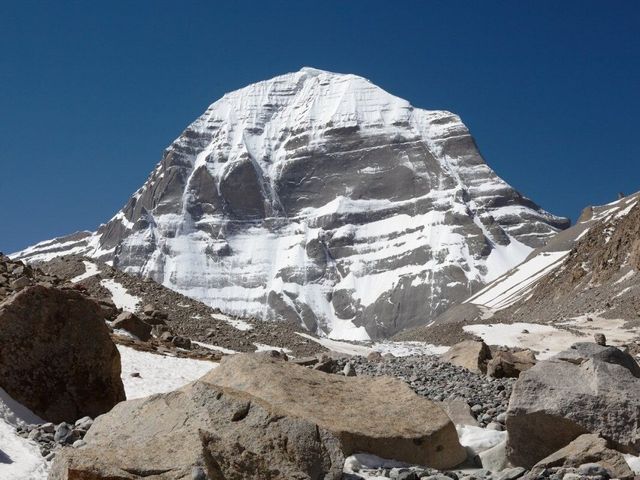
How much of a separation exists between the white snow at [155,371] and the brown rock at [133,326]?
12.3ft

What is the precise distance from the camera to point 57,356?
14.1 m

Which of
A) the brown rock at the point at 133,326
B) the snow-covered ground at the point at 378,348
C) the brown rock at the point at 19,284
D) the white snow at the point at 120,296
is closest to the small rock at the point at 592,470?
the brown rock at the point at 19,284

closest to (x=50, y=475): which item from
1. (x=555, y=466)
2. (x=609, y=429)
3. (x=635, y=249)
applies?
(x=555, y=466)

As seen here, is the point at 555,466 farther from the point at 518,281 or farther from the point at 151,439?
the point at 518,281

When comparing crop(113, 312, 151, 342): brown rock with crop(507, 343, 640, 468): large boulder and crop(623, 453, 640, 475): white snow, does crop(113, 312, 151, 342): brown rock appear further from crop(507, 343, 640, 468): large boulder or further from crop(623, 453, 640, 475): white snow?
crop(623, 453, 640, 475): white snow

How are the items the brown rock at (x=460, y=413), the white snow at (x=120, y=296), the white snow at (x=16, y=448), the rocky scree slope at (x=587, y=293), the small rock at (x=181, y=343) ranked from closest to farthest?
the white snow at (x=16, y=448) < the brown rock at (x=460, y=413) < the small rock at (x=181, y=343) < the white snow at (x=120, y=296) < the rocky scree slope at (x=587, y=293)

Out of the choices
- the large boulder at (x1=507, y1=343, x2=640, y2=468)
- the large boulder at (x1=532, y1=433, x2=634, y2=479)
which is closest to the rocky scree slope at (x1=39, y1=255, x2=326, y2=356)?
the large boulder at (x1=507, y1=343, x2=640, y2=468)

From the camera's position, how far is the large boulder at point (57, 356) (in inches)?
536

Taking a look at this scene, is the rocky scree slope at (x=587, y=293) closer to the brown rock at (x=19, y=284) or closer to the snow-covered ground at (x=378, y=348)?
the snow-covered ground at (x=378, y=348)

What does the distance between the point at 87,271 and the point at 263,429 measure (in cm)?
4459

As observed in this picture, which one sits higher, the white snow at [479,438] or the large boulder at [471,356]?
the large boulder at [471,356]

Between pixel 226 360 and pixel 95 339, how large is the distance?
262 cm

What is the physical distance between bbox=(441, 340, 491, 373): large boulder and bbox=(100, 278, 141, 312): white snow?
20556 millimetres

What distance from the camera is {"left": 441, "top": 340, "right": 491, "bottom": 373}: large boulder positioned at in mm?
27602
